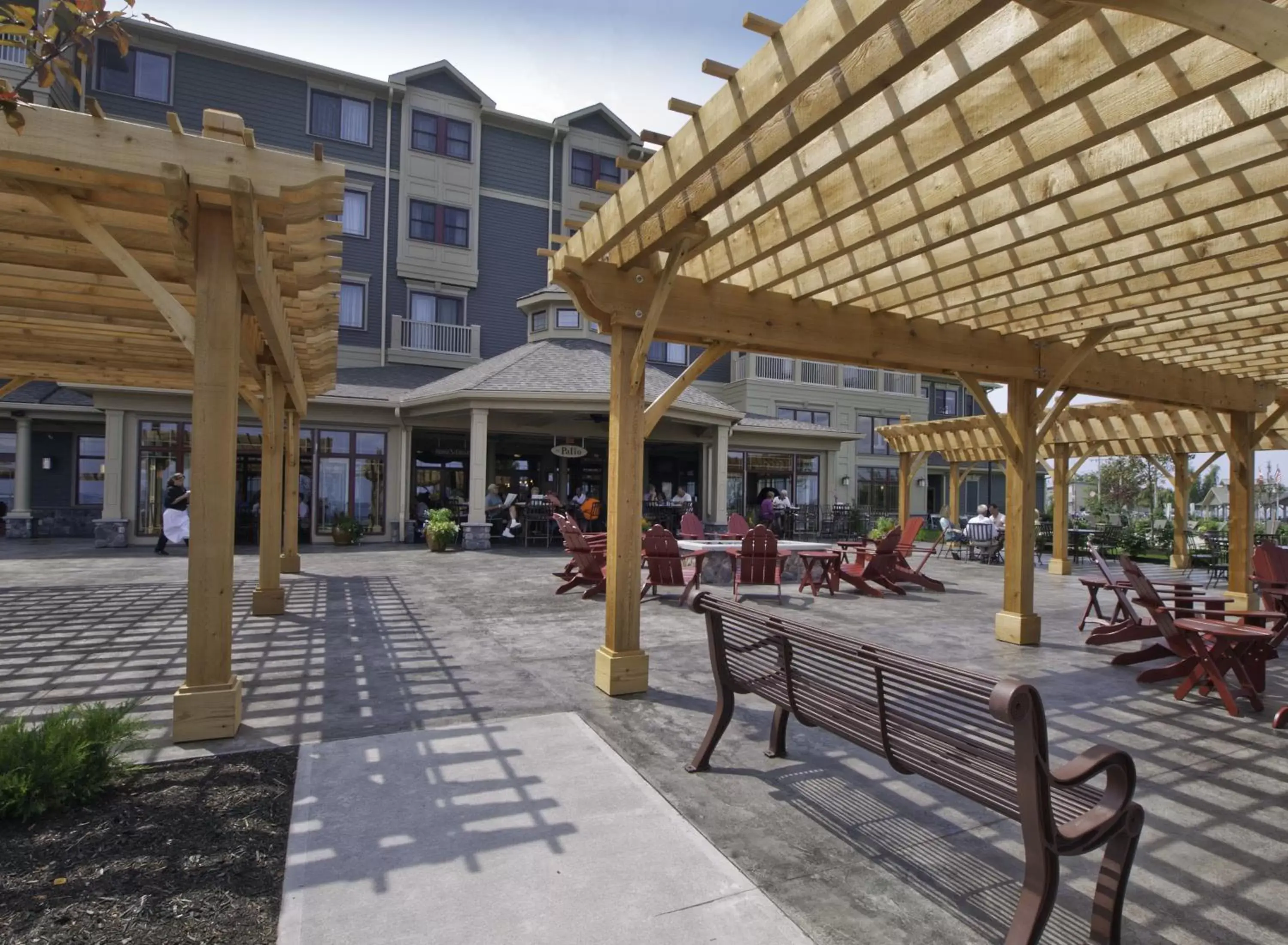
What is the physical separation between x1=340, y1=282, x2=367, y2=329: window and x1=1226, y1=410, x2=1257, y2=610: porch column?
773 inches

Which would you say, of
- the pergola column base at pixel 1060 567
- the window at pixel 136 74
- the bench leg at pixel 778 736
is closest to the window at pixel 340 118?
the window at pixel 136 74

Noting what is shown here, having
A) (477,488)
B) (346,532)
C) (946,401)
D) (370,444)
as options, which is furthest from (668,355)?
(946,401)

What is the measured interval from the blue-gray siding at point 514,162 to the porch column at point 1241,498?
755 inches

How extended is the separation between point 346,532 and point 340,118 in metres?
12.2

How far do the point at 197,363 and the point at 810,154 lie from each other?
371 cm

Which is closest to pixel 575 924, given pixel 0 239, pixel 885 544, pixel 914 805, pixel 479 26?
pixel 914 805

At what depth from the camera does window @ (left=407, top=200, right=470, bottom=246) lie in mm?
21266

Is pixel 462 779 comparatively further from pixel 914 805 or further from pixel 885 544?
pixel 885 544

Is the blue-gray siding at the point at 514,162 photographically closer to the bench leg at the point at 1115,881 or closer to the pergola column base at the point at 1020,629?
the pergola column base at the point at 1020,629

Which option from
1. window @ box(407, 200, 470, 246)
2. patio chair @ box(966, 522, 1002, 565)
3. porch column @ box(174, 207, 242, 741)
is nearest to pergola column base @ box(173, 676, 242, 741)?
porch column @ box(174, 207, 242, 741)

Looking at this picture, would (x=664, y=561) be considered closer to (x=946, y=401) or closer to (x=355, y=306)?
(x=355, y=306)

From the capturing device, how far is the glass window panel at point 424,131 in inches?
837

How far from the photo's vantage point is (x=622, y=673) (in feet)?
17.1

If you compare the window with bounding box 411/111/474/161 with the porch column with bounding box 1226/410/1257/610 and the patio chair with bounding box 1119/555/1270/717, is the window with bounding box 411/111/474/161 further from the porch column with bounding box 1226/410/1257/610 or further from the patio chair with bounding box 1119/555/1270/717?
the patio chair with bounding box 1119/555/1270/717
